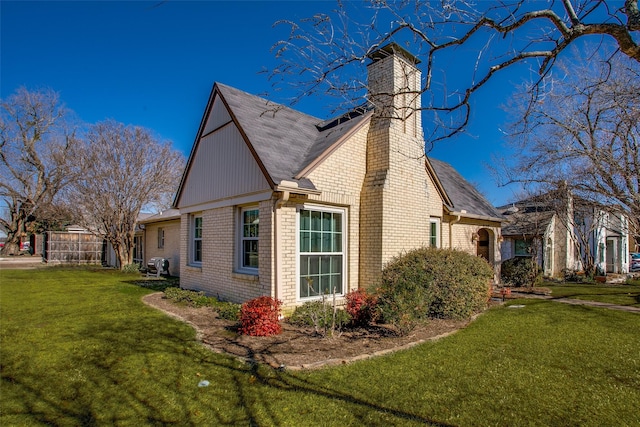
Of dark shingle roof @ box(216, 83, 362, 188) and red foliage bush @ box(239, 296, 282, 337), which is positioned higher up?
dark shingle roof @ box(216, 83, 362, 188)

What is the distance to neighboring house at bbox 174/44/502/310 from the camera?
829 centimetres

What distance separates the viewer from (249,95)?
438 inches

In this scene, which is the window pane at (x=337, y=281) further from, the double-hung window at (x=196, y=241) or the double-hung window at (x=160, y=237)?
the double-hung window at (x=160, y=237)

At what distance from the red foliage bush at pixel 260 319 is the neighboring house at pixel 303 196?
36.1 inches

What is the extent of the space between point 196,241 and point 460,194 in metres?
11.5

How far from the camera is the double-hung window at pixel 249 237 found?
9250 millimetres

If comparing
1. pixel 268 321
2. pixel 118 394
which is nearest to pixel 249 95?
pixel 268 321

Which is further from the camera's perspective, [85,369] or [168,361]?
[168,361]

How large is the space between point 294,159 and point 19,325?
699 centimetres

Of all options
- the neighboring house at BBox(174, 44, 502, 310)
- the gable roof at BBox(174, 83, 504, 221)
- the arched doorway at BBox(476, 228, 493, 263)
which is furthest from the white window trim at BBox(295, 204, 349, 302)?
the arched doorway at BBox(476, 228, 493, 263)

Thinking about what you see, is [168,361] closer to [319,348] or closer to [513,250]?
[319,348]

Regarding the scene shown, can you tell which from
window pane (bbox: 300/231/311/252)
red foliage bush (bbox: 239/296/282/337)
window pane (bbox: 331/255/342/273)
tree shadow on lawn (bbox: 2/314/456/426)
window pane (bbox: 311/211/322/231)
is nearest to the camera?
tree shadow on lawn (bbox: 2/314/456/426)

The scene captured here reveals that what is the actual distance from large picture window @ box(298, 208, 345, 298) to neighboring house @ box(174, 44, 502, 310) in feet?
0.08

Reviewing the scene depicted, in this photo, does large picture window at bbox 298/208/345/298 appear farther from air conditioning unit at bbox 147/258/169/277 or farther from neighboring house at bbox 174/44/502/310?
air conditioning unit at bbox 147/258/169/277
